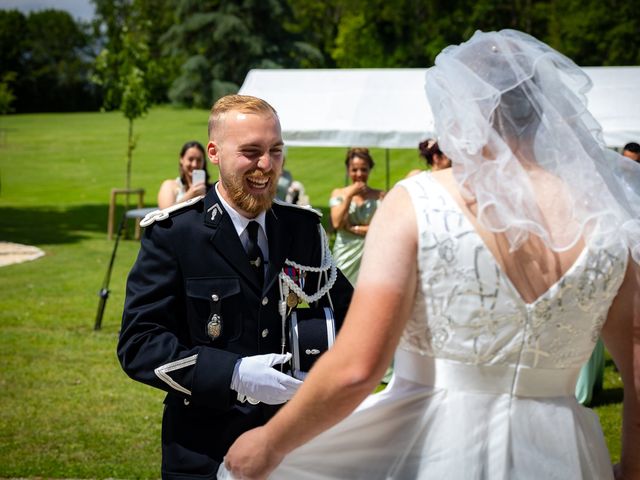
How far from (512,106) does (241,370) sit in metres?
1.22

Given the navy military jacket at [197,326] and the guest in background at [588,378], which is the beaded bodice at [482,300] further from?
the guest in background at [588,378]

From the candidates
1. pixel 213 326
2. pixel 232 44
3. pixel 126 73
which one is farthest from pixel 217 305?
pixel 232 44

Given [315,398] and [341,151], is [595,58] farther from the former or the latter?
[315,398]

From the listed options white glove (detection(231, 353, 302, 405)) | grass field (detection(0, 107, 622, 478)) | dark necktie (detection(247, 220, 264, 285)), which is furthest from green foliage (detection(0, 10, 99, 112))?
white glove (detection(231, 353, 302, 405))

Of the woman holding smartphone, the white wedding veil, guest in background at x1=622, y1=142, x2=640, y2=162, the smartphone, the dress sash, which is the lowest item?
the woman holding smartphone

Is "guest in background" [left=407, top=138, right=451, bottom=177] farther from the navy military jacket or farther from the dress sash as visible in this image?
the dress sash

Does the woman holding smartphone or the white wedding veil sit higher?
the white wedding veil

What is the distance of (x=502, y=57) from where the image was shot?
2295 millimetres

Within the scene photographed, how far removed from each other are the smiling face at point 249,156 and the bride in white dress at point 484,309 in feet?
2.72

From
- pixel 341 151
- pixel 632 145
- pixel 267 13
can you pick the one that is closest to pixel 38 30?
pixel 267 13

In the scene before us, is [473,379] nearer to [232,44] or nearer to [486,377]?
[486,377]

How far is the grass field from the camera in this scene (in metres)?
6.44

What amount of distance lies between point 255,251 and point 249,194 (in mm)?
211

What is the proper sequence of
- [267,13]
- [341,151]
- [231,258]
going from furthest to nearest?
[267,13]
[341,151]
[231,258]
